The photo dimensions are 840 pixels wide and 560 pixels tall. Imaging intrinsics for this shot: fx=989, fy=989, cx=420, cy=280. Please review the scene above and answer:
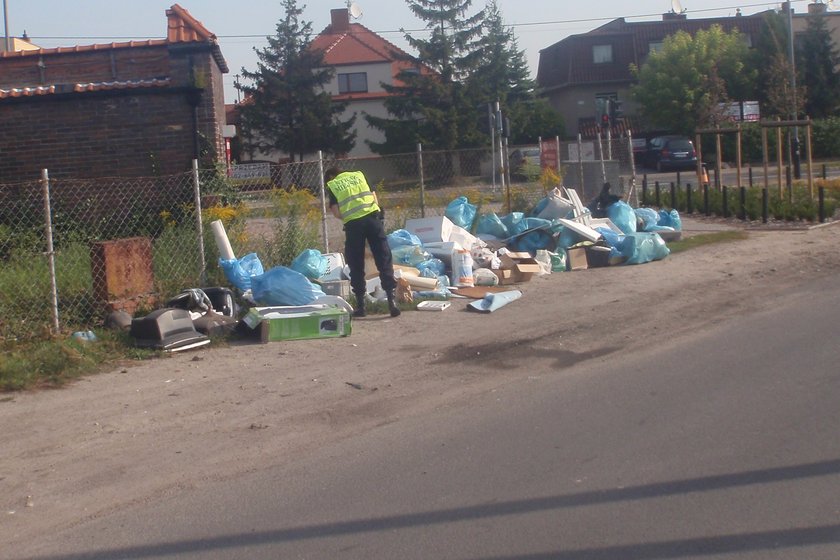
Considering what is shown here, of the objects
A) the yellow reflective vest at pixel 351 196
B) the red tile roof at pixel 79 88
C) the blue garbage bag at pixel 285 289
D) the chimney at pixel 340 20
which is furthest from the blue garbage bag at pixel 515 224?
the chimney at pixel 340 20

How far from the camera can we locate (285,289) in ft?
35.7

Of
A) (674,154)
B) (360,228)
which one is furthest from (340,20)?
(360,228)

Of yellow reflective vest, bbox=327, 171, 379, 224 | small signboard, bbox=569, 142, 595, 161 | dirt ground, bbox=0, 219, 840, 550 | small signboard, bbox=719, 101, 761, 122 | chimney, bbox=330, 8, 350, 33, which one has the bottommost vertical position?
dirt ground, bbox=0, 219, 840, 550

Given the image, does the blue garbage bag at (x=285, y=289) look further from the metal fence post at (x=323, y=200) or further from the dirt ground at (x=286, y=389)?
the metal fence post at (x=323, y=200)

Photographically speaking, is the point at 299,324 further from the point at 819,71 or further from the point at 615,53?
the point at 615,53

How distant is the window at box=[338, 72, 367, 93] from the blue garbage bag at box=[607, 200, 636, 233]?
140ft

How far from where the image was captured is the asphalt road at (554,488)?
4812 millimetres

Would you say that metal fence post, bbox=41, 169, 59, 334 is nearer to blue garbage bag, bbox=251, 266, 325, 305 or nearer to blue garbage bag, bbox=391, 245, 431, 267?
blue garbage bag, bbox=251, 266, 325, 305

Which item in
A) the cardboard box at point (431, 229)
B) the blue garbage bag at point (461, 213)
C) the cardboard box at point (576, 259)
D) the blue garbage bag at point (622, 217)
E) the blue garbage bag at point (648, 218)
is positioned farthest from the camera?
the blue garbage bag at point (648, 218)

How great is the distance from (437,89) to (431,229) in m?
34.2

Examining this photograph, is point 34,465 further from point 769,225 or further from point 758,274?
point 769,225

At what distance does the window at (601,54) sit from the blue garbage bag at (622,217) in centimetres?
4338

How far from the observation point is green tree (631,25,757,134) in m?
49.1

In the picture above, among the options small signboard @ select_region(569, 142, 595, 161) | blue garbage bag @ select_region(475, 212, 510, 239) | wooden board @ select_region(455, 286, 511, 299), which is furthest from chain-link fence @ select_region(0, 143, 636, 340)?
small signboard @ select_region(569, 142, 595, 161)
